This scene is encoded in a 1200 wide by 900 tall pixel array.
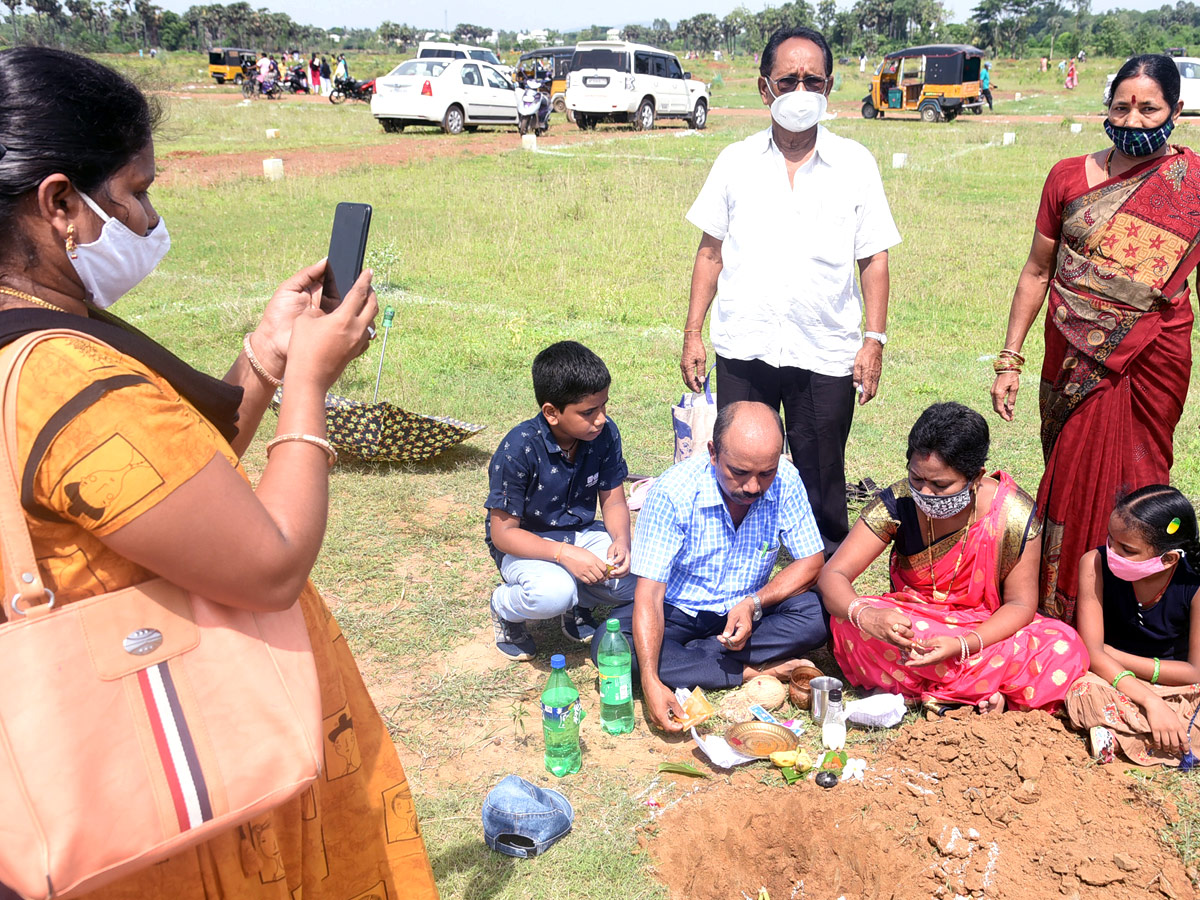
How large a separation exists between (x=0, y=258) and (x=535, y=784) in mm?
2362

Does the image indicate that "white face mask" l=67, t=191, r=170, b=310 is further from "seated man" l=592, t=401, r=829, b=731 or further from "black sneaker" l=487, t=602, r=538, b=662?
"black sneaker" l=487, t=602, r=538, b=662

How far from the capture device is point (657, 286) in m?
9.83

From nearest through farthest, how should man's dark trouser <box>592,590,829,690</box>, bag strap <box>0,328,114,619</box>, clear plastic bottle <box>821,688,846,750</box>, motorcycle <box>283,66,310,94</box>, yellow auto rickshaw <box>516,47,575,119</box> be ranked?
bag strap <box>0,328,114,619</box> → clear plastic bottle <box>821,688,846,750</box> → man's dark trouser <box>592,590,829,690</box> → yellow auto rickshaw <box>516,47,575,119</box> → motorcycle <box>283,66,310,94</box>

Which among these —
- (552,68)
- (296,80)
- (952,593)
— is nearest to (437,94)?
(552,68)

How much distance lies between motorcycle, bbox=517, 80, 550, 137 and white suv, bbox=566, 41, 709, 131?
1.11 meters

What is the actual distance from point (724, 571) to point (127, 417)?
2790 millimetres

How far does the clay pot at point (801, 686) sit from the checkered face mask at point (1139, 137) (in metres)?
2.14

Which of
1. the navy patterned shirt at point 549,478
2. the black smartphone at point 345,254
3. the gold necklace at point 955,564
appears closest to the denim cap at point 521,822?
the navy patterned shirt at point 549,478

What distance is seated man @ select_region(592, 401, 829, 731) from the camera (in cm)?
339

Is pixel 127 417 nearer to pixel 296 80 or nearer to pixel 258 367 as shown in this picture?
pixel 258 367

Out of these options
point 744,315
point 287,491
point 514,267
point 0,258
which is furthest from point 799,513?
point 514,267

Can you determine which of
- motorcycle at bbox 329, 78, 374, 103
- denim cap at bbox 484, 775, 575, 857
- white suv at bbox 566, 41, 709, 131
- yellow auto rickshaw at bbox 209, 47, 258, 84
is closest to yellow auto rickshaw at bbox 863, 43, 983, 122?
white suv at bbox 566, 41, 709, 131

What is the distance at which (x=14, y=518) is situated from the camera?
3.70 ft

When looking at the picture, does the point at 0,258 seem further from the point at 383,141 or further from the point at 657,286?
the point at 383,141
